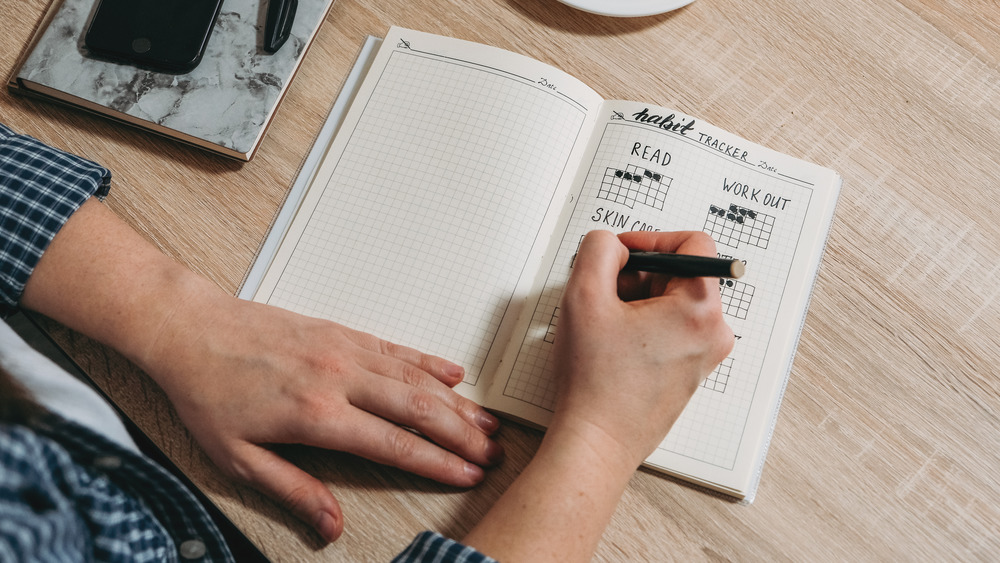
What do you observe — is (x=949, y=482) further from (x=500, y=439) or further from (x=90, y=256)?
(x=90, y=256)

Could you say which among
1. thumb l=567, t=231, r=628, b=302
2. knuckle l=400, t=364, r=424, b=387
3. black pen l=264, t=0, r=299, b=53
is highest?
black pen l=264, t=0, r=299, b=53

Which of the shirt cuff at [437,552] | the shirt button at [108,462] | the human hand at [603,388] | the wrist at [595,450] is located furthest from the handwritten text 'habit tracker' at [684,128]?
the shirt button at [108,462]

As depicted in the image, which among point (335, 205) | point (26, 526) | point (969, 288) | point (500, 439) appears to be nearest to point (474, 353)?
point (500, 439)

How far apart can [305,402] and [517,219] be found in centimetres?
26

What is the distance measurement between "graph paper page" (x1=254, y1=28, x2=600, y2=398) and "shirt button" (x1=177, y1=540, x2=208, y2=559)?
211 millimetres

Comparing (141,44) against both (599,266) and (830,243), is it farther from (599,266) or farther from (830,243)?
(830,243)

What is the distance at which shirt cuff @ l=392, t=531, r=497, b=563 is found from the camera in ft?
1.51

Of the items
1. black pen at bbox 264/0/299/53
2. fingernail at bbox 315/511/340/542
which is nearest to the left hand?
fingernail at bbox 315/511/340/542

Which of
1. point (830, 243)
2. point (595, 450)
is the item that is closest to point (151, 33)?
point (595, 450)

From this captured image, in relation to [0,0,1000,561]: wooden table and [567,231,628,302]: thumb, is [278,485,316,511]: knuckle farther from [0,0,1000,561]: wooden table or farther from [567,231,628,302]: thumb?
[567,231,628,302]: thumb

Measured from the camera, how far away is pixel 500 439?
568 millimetres

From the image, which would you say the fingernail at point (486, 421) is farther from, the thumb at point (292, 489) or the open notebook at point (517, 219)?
the thumb at point (292, 489)

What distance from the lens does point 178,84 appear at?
634mm

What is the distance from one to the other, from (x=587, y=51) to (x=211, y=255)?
0.45 m
